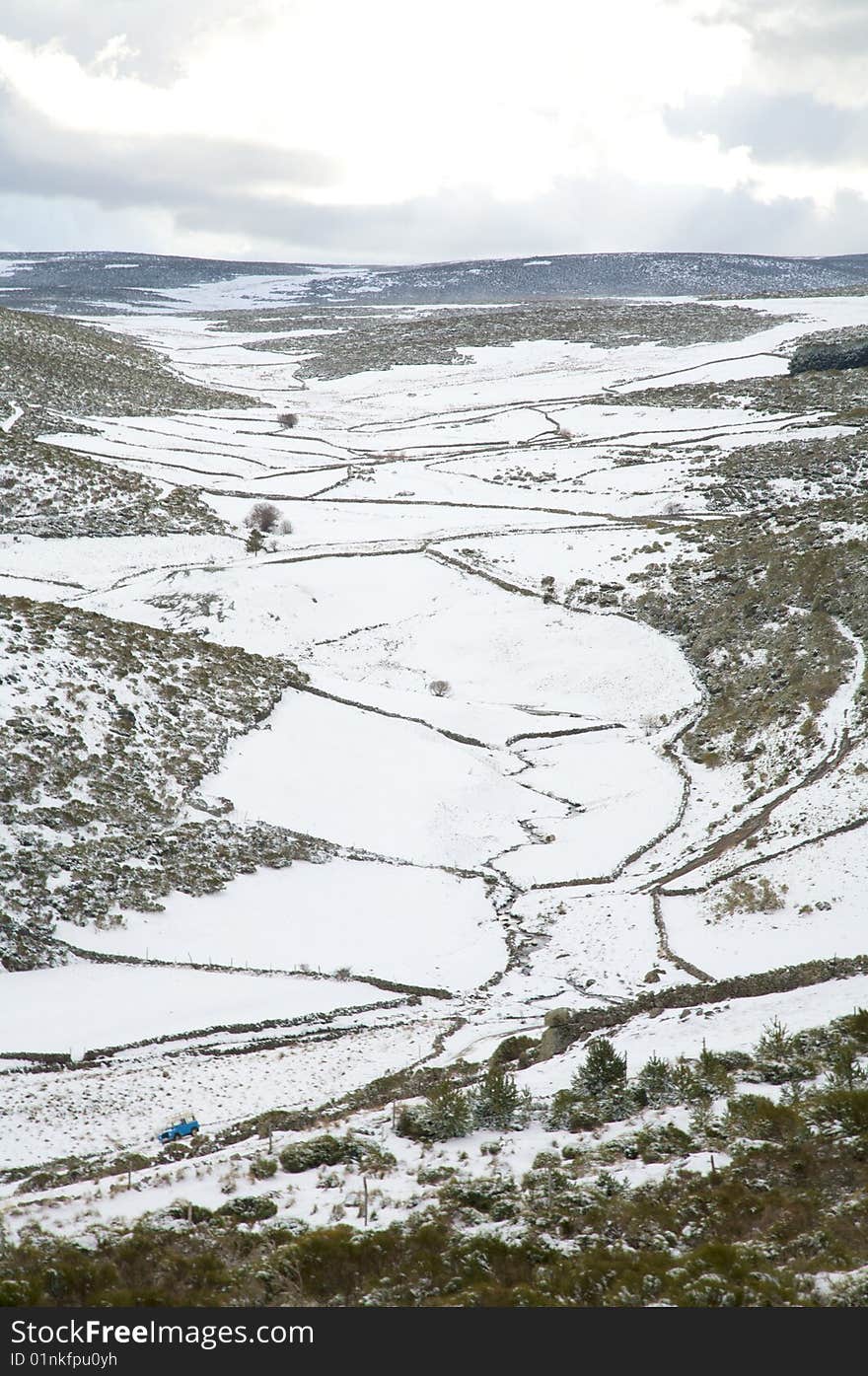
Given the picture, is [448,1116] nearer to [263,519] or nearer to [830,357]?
[263,519]

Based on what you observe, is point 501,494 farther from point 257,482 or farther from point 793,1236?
point 793,1236

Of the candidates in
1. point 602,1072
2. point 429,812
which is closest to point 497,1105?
point 602,1072

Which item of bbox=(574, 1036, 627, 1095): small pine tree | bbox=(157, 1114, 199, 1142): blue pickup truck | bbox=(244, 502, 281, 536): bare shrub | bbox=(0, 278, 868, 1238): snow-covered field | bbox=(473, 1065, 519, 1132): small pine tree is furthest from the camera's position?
bbox=(244, 502, 281, 536): bare shrub

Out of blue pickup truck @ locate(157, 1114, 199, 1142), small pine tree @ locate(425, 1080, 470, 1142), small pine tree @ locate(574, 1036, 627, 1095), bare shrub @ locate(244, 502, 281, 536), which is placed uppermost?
bare shrub @ locate(244, 502, 281, 536)

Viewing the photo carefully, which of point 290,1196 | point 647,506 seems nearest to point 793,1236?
point 290,1196

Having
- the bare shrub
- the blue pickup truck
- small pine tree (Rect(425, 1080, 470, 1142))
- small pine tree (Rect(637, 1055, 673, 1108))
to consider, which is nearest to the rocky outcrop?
the bare shrub

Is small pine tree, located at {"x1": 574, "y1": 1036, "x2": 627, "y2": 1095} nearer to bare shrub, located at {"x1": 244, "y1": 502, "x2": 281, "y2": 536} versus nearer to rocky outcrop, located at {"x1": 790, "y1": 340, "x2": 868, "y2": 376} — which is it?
bare shrub, located at {"x1": 244, "y1": 502, "x2": 281, "y2": 536}

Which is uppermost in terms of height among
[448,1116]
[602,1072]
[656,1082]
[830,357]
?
[830,357]
